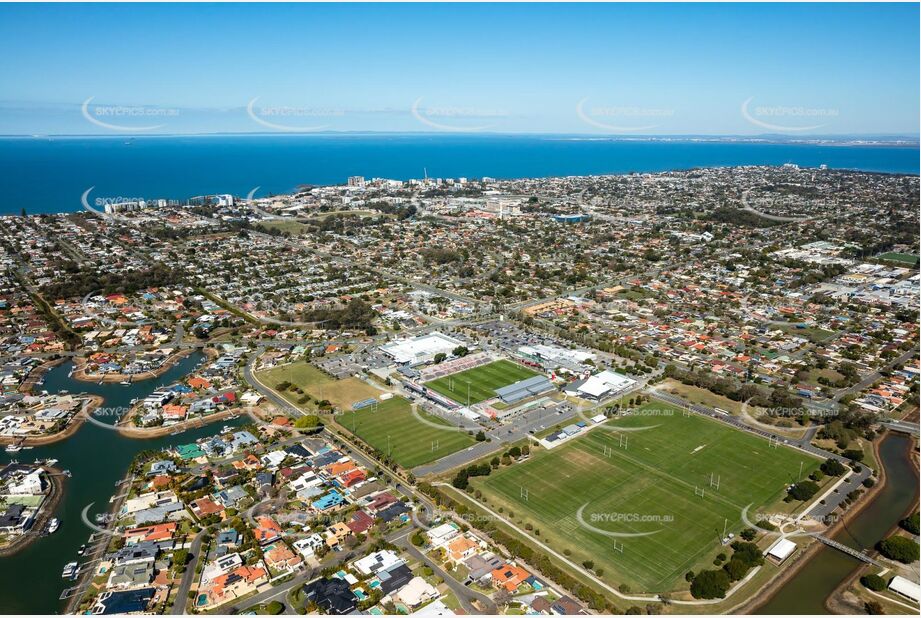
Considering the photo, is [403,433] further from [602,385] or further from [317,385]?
[602,385]

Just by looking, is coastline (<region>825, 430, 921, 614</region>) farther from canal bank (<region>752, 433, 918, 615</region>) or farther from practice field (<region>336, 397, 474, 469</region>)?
practice field (<region>336, 397, 474, 469</region>)

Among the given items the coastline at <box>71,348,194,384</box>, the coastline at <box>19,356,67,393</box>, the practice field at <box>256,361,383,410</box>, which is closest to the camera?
the practice field at <box>256,361,383,410</box>

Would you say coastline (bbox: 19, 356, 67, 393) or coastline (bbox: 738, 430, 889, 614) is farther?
coastline (bbox: 19, 356, 67, 393)

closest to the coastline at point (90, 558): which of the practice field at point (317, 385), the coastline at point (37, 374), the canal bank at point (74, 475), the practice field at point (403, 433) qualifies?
the canal bank at point (74, 475)

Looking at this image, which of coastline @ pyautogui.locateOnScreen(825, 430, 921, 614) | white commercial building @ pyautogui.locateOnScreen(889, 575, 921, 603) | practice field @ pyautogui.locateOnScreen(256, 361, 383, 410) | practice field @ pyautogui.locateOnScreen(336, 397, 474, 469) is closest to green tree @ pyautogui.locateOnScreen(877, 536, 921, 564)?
coastline @ pyautogui.locateOnScreen(825, 430, 921, 614)

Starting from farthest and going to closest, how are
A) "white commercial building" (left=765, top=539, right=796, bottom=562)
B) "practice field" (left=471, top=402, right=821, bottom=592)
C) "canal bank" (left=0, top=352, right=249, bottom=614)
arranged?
1. "practice field" (left=471, top=402, right=821, bottom=592)
2. "white commercial building" (left=765, top=539, right=796, bottom=562)
3. "canal bank" (left=0, top=352, right=249, bottom=614)

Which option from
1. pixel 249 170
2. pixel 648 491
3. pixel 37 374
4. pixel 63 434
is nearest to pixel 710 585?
pixel 648 491

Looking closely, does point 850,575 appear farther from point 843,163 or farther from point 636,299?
point 843,163

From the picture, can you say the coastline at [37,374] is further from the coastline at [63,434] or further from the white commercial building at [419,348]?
the white commercial building at [419,348]
